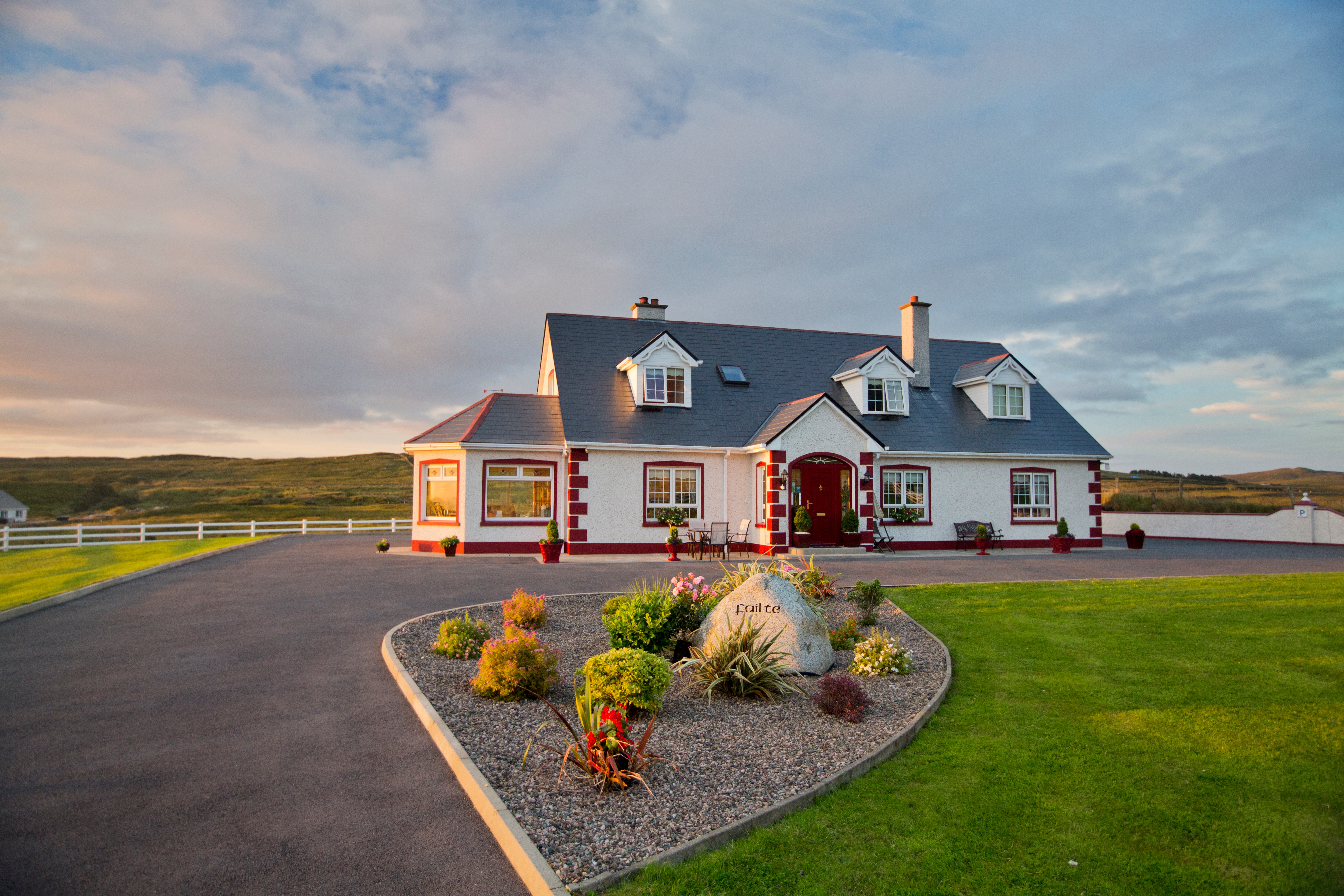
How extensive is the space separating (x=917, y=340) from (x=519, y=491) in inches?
620

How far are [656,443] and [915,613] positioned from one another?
11367 mm

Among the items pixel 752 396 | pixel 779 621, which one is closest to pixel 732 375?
pixel 752 396

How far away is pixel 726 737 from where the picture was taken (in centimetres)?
610

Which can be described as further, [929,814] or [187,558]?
[187,558]

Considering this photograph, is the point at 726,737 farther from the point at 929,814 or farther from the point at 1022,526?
the point at 1022,526

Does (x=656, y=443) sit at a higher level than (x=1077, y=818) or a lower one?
higher

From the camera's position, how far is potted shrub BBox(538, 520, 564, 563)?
1881 centimetres

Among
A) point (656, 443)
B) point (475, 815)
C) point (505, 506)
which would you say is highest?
point (656, 443)

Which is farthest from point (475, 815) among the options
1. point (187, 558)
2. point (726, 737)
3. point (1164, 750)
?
point (187, 558)

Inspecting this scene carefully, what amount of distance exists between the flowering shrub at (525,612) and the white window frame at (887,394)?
1693cm

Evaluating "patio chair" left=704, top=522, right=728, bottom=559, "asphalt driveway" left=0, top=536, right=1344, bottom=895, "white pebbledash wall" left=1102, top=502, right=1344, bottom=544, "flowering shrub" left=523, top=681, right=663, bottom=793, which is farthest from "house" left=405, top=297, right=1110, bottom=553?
"flowering shrub" left=523, top=681, right=663, bottom=793

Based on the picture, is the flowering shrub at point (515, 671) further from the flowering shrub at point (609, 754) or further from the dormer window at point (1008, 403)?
the dormer window at point (1008, 403)

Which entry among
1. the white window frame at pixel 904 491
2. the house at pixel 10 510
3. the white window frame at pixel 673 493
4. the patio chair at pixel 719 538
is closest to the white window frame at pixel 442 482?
the white window frame at pixel 673 493

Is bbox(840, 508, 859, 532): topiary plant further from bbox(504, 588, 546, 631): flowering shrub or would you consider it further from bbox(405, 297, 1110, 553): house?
bbox(504, 588, 546, 631): flowering shrub
